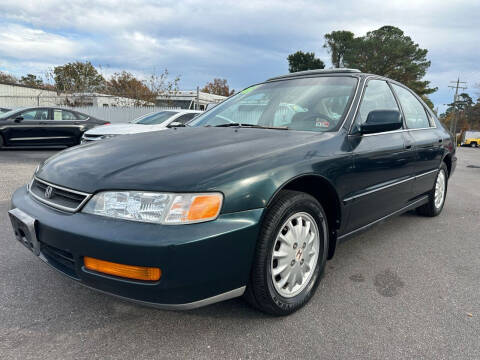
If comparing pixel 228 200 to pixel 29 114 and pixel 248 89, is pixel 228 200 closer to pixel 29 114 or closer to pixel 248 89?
pixel 248 89

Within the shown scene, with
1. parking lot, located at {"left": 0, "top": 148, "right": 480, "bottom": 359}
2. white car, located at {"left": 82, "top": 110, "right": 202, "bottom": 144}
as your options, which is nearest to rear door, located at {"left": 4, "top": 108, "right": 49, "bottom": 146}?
white car, located at {"left": 82, "top": 110, "right": 202, "bottom": 144}

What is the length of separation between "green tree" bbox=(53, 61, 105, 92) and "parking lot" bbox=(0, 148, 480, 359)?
21.5 m

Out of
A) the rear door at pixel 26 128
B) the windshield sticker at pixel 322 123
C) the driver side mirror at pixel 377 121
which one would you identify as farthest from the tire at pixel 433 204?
the rear door at pixel 26 128

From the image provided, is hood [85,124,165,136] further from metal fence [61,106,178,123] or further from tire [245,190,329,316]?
metal fence [61,106,178,123]

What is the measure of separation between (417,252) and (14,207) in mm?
3193

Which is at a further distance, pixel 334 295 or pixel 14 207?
pixel 334 295

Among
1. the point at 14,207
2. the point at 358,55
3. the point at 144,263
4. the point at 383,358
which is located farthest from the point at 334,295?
the point at 358,55

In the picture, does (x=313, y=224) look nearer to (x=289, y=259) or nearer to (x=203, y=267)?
(x=289, y=259)

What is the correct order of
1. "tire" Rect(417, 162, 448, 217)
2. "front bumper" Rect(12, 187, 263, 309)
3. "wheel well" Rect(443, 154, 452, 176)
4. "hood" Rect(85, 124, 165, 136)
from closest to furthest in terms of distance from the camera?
"front bumper" Rect(12, 187, 263, 309), "tire" Rect(417, 162, 448, 217), "wheel well" Rect(443, 154, 452, 176), "hood" Rect(85, 124, 165, 136)

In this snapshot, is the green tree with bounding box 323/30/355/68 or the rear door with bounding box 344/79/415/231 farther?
the green tree with bounding box 323/30/355/68

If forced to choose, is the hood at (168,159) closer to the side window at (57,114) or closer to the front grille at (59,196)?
the front grille at (59,196)

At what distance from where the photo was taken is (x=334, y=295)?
2320 millimetres

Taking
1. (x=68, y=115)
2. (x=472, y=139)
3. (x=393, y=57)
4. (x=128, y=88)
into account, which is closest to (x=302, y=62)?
(x=393, y=57)

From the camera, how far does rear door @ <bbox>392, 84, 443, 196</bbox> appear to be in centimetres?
333
